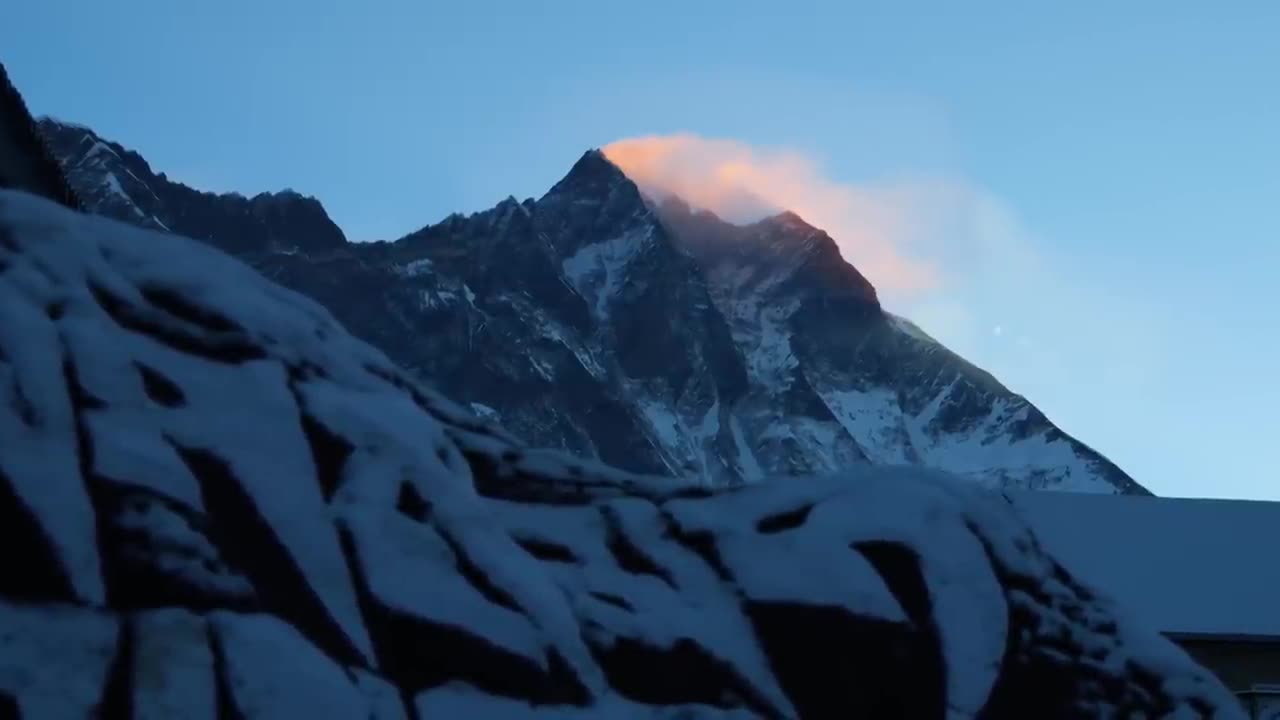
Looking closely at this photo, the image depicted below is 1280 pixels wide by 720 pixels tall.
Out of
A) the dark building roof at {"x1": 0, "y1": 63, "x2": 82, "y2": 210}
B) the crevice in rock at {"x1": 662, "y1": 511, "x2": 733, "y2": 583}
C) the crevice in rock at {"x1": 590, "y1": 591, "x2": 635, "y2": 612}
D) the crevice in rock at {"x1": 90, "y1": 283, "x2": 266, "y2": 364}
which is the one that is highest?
the dark building roof at {"x1": 0, "y1": 63, "x2": 82, "y2": 210}

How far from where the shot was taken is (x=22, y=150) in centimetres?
1474

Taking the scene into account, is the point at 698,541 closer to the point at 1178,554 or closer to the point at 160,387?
the point at 160,387

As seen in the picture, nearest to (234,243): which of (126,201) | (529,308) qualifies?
(126,201)

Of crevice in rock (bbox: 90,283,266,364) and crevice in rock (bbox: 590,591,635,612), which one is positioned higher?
crevice in rock (bbox: 90,283,266,364)

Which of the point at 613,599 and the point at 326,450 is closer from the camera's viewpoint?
the point at 326,450

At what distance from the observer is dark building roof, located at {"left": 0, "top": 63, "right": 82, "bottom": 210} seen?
14.1 metres

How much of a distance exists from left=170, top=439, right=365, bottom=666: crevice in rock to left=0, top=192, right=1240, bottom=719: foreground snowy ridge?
0.01 m

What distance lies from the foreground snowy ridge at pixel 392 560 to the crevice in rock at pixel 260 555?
0.4 inches

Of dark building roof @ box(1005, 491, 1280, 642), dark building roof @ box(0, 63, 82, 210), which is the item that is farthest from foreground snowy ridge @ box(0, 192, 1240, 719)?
dark building roof @ box(1005, 491, 1280, 642)

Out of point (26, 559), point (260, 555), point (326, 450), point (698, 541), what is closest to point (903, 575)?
point (698, 541)

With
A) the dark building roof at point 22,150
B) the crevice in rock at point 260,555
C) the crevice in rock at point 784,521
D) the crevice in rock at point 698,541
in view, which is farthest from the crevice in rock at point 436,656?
the dark building roof at point 22,150

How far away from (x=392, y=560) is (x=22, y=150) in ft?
31.3

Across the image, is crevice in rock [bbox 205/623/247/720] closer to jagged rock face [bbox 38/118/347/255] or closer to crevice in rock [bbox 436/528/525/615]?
crevice in rock [bbox 436/528/525/615]

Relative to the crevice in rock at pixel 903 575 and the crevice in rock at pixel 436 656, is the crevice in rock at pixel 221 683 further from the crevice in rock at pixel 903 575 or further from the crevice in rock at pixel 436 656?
the crevice in rock at pixel 903 575
